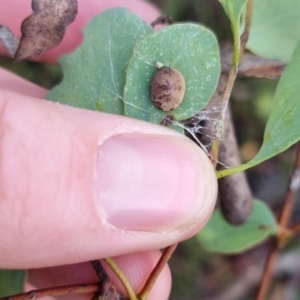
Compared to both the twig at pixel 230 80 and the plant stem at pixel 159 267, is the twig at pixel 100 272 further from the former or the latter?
the twig at pixel 230 80

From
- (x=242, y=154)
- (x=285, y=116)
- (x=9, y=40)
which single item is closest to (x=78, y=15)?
(x=9, y=40)

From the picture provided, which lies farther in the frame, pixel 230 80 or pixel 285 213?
pixel 285 213

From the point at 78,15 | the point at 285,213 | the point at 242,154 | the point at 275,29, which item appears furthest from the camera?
the point at 242,154

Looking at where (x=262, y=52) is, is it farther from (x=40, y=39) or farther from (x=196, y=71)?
(x=40, y=39)

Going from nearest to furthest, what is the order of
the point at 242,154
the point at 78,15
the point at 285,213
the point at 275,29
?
1. the point at 275,29
2. the point at 285,213
3. the point at 78,15
4. the point at 242,154

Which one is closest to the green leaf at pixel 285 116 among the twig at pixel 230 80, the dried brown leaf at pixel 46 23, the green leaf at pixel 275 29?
the twig at pixel 230 80

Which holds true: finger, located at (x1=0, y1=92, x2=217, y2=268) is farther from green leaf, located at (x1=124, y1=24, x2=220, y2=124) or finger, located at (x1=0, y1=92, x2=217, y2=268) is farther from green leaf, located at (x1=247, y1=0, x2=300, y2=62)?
green leaf, located at (x1=247, y1=0, x2=300, y2=62)

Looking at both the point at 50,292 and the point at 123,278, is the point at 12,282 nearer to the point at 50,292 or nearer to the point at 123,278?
the point at 50,292
